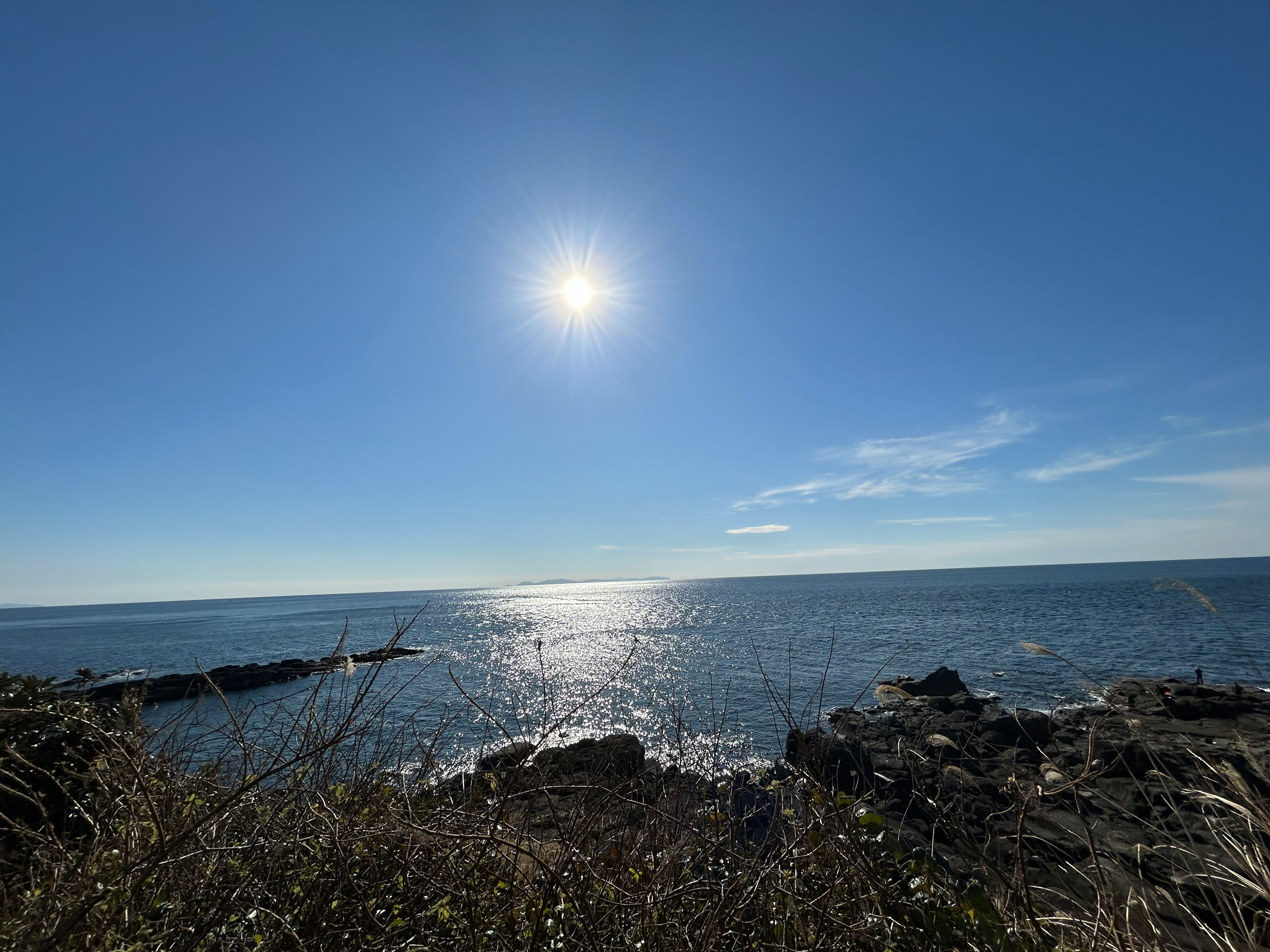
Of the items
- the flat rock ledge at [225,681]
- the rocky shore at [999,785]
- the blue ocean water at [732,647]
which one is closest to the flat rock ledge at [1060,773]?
the rocky shore at [999,785]

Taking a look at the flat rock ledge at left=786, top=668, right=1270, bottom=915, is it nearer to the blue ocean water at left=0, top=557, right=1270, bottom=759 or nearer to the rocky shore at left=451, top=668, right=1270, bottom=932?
the rocky shore at left=451, top=668, right=1270, bottom=932

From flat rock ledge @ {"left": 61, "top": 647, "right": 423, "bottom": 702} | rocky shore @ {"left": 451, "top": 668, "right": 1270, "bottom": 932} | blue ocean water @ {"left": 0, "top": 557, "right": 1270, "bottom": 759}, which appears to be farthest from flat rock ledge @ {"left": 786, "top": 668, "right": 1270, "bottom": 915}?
flat rock ledge @ {"left": 61, "top": 647, "right": 423, "bottom": 702}

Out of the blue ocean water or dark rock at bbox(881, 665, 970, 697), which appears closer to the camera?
the blue ocean water

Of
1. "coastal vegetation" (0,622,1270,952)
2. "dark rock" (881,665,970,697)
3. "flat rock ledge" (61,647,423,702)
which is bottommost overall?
"dark rock" (881,665,970,697)

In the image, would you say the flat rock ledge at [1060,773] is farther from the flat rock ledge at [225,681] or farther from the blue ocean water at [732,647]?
the flat rock ledge at [225,681]

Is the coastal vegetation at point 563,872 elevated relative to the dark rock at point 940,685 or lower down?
elevated

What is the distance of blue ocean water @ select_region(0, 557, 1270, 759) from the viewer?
2342 centimetres

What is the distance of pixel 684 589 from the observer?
196000mm

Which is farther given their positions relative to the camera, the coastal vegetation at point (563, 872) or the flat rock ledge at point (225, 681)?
the flat rock ledge at point (225, 681)

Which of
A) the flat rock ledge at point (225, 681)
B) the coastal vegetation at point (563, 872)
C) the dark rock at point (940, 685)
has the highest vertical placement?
the coastal vegetation at point (563, 872)

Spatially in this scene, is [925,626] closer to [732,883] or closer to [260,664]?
[260,664]

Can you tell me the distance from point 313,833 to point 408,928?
24.8 inches

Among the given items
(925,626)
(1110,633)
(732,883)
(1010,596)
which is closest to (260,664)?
(732,883)

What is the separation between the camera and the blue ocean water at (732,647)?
2342 centimetres
